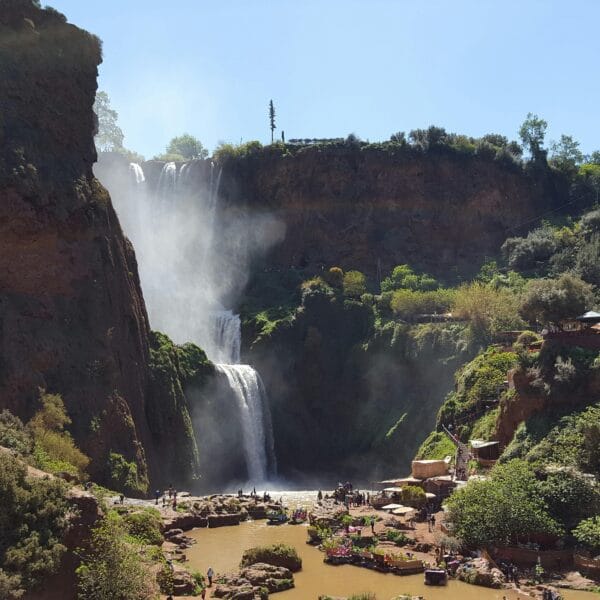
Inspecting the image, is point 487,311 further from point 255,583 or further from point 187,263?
point 255,583

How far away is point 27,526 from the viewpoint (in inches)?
936

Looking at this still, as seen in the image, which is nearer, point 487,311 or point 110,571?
point 110,571

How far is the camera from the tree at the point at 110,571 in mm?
24297

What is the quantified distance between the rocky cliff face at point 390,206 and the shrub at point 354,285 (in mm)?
6119

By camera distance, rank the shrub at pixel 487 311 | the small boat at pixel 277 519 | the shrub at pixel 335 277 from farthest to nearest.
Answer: the shrub at pixel 335 277 → the shrub at pixel 487 311 → the small boat at pixel 277 519

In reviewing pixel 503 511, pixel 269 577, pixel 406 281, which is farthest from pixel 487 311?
pixel 269 577

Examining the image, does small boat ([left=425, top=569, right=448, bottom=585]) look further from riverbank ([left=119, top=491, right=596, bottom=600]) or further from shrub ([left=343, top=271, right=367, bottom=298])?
shrub ([left=343, top=271, right=367, bottom=298])

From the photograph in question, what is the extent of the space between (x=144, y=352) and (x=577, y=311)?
28.2m

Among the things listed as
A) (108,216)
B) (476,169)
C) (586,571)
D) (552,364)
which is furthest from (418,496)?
(476,169)

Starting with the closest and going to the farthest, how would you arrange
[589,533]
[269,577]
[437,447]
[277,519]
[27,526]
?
[27,526] < [269,577] < [589,533] < [277,519] < [437,447]

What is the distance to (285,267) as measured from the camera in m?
86.4

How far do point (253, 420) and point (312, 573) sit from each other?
32416 millimetres

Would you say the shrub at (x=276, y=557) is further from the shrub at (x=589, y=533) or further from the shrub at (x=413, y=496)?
the shrub at (x=589, y=533)

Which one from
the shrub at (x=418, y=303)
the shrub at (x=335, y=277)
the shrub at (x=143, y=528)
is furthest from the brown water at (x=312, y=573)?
the shrub at (x=335, y=277)
